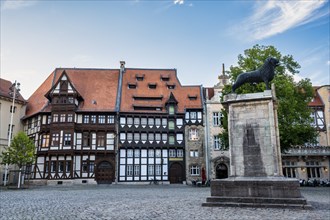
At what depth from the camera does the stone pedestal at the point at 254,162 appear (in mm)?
11320

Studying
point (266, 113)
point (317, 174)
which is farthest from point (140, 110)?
point (266, 113)

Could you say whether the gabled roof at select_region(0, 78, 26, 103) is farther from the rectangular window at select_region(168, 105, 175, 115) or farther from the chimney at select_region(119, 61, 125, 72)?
the rectangular window at select_region(168, 105, 175, 115)

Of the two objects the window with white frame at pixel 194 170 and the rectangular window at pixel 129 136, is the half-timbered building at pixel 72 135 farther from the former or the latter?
the window with white frame at pixel 194 170

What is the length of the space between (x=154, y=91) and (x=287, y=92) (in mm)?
22129

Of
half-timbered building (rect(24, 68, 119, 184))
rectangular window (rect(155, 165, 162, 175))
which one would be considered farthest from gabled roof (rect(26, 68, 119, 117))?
rectangular window (rect(155, 165, 162, 175))

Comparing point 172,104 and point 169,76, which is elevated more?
point 169,76

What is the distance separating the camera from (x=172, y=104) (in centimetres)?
4053

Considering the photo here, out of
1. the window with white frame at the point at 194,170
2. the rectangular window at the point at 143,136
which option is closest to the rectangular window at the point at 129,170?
the rectangular window at the point at 143,136

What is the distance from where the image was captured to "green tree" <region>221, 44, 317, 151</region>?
2341cm

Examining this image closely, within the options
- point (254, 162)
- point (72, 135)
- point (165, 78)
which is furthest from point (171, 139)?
point (254, 162)

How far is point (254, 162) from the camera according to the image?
12.3 meters

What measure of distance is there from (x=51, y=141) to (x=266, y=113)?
100 feet

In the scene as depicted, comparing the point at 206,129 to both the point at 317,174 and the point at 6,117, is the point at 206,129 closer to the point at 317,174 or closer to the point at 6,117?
the point at 317,174

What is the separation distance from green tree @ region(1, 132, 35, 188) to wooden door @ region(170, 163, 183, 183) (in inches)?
668
